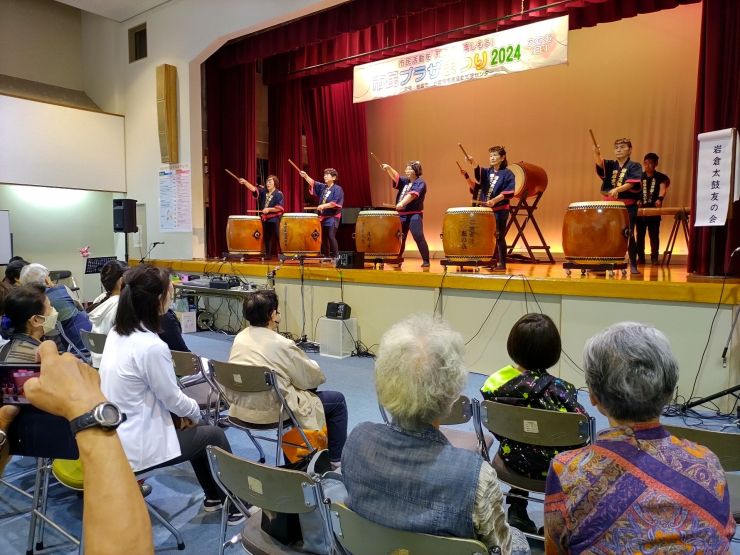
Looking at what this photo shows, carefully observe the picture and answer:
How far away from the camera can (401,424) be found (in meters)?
1.17

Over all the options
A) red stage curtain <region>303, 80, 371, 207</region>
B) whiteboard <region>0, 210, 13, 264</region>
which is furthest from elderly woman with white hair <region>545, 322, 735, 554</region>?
whiteboard <region>0, 210, 13, 264</region>

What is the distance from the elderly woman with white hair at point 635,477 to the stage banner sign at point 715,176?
10.5ft

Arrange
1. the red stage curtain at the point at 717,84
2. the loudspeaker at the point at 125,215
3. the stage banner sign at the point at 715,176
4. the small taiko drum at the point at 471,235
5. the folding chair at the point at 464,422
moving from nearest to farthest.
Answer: the folding chair at the point at 464,422, the stage banner sign at the point at 715,176, the red stage curtain at the point at 717,84, the small taiko drum at the point at 471,235, the loudspeaker at the point at 125,215

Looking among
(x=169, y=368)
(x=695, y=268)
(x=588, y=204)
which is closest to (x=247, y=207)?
(x=588, y=204)

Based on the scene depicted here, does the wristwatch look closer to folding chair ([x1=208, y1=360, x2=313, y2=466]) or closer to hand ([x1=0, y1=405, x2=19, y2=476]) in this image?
hand ([x1=0, y1=405, x2=19, y2=476])

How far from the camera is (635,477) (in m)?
1.04

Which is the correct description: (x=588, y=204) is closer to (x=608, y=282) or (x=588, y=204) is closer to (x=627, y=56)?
(x=608, y=282)

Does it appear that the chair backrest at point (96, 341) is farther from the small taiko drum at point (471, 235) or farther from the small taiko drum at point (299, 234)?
the small taiko drum at point (299, 234)

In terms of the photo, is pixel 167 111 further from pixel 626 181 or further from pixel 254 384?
pixel 254 384

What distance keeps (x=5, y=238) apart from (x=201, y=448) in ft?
23.2

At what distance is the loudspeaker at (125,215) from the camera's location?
24.8 feet

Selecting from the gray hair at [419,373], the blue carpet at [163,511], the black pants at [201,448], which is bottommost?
the blue carpet at [163,511]

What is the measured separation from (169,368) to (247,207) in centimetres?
673

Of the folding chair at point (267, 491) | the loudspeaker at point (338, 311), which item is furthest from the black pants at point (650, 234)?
the folding chair at point (267, 491)
